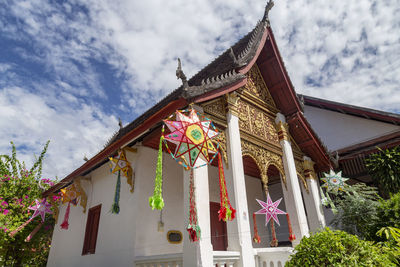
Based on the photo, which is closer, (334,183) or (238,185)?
(238,185)

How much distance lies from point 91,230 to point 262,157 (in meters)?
5.43

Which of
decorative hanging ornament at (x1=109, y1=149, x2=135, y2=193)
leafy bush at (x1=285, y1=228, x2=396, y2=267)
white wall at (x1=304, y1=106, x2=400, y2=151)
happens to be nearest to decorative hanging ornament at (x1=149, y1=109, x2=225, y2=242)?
leafy bush at (x1=285, y1=228, x2=396, y2=267)

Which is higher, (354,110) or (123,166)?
(354,110)

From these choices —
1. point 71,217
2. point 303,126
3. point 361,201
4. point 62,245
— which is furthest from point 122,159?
point 361,201

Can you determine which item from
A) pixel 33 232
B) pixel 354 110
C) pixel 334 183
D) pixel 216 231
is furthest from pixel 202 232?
pixel 354 110

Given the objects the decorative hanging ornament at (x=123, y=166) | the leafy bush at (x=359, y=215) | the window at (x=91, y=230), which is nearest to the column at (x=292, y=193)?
the leafy bush at (x=359, y=215)

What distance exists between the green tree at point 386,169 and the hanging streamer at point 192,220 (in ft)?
23.0

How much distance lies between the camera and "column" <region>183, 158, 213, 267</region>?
3.72 meters

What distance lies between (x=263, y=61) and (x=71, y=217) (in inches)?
322

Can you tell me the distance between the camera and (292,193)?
21.5 feet

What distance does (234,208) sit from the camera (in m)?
4.64

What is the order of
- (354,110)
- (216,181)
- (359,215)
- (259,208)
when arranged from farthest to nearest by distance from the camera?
(354,110)
(259,208)
(216,181)
(359,215)

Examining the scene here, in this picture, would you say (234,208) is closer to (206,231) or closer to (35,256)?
(206,231)

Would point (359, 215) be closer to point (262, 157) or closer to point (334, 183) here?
point (334, 183)
